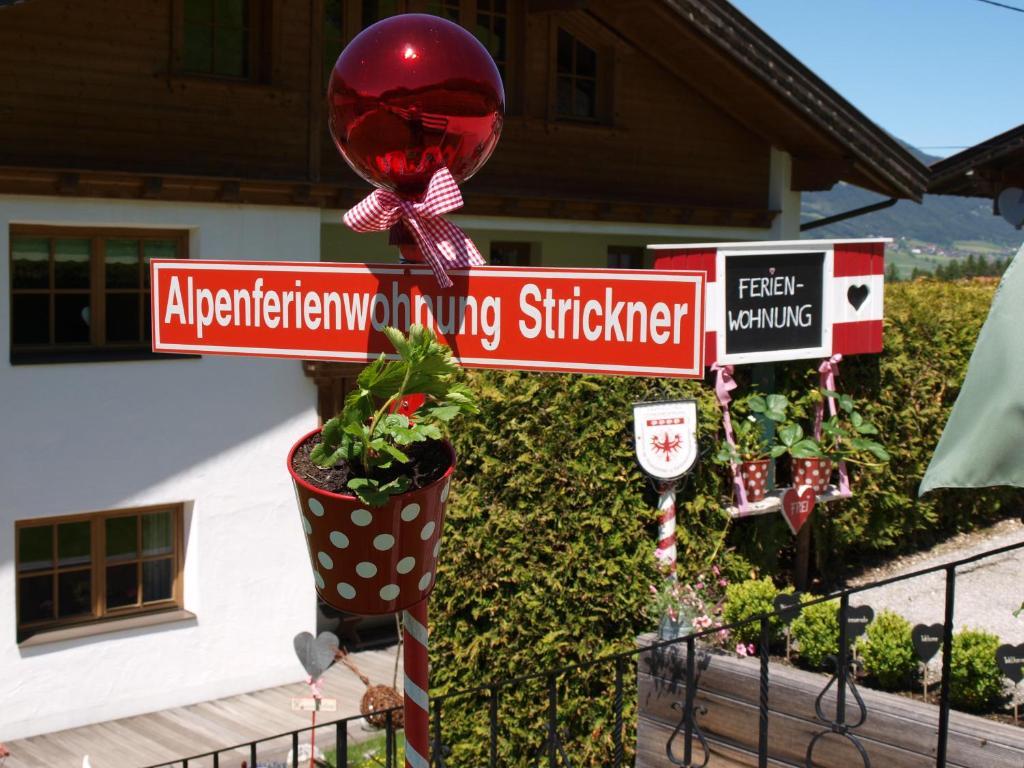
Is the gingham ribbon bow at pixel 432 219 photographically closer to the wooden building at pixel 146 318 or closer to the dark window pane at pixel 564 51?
the wooden building at pixel 146 318

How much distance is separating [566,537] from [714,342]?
1734mm

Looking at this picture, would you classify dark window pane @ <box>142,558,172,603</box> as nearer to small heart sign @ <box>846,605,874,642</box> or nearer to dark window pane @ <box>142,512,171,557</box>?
dark window pane @ <box>142,512,171,557</box>

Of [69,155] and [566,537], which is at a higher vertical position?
[69,155]

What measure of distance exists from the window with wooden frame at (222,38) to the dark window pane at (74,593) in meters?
4.42

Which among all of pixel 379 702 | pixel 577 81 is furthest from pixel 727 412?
pixel 577 81

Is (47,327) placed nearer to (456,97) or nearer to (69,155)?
(69,155)

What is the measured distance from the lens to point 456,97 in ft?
7.93

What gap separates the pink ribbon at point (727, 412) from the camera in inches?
292

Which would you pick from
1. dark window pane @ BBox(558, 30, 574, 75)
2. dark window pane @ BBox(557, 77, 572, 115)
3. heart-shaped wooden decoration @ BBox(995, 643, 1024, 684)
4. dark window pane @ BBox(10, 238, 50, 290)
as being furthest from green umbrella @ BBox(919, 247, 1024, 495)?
dark window pane @ BBox(558, 30, 574, 75)

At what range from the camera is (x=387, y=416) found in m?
2.26

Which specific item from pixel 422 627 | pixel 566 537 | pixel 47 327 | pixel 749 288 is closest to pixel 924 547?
pixel 749 288

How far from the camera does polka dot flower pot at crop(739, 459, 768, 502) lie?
7.46 meters

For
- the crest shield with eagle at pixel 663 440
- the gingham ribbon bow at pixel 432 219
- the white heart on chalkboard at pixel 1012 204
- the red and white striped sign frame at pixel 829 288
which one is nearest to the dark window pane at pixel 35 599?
the red and white striped sign frame at pixel 829 288

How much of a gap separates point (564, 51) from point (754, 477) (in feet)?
25.0
